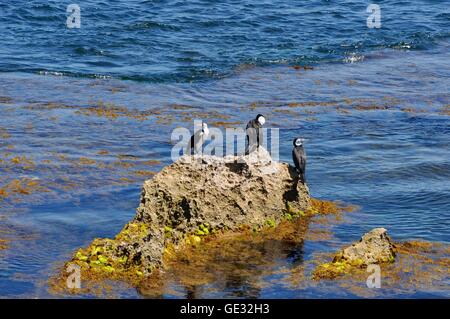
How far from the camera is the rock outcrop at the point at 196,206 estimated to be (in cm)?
1479

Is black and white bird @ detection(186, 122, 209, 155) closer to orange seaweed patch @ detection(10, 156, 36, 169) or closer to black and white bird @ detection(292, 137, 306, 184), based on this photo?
black and white bird @ detection(292, 137, 306, 184)

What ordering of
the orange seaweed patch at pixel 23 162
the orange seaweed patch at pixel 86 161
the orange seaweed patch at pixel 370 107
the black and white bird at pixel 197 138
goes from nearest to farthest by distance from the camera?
the black and white bird at pixel 197 138 → the orange seaweed patch at pixel 23 162 → the orange seaweed patch at pixel 86 161 → the orange seaweed patch at pixel 370 107

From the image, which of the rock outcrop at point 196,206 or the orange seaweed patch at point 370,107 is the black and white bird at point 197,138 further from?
the orange seaweed patch at point 370,107

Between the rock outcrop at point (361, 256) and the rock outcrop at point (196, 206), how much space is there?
7.47ft

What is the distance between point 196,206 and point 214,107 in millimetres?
11334

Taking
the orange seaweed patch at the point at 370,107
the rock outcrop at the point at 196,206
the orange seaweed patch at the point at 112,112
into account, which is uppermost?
the orange seaweed patch at the point at 370,107

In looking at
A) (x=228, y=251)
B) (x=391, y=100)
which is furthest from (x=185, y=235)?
(x=391, y=100)

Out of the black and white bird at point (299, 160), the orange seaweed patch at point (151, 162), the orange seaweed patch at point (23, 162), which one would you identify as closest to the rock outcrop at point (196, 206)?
the black and white bird at point (299, 160)

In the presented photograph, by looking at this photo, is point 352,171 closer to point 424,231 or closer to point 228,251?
point 424,231

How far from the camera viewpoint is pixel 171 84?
3030 cm

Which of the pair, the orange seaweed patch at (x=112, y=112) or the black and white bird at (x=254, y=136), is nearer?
the black and white bird at (x=254, y=136)

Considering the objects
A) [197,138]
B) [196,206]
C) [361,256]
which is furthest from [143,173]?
[361,256]

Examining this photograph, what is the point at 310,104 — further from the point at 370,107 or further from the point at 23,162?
the point at 23,162

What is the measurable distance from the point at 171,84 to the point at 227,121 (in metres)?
5.12
